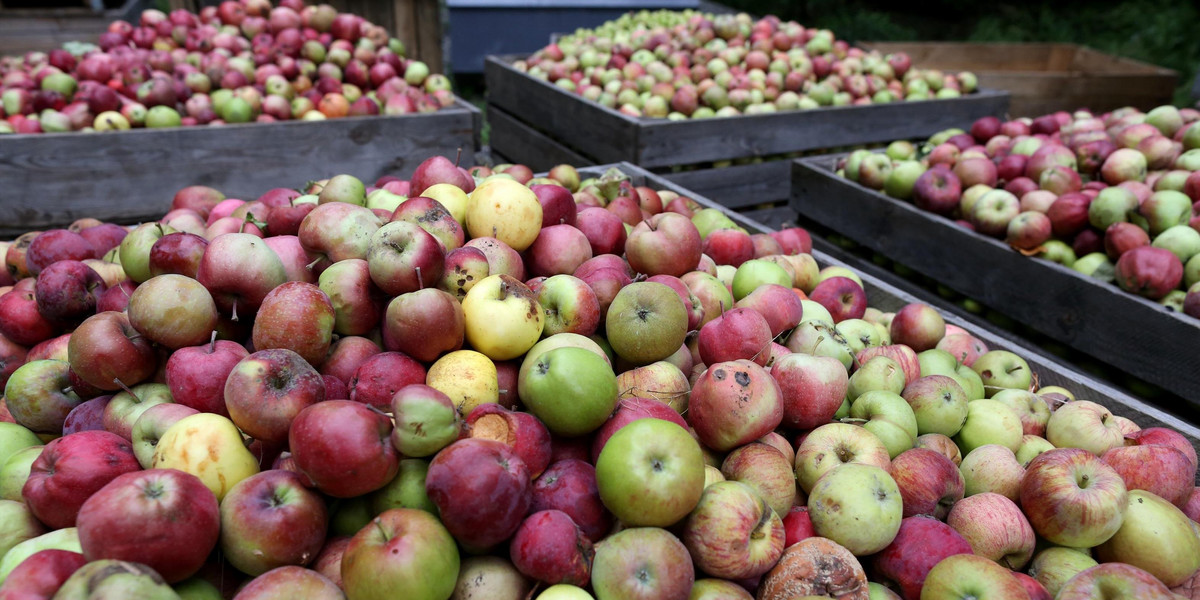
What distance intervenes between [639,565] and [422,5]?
20.6 ft

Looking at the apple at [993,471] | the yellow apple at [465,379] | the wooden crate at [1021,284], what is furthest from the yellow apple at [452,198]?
the wooden crate at [1021,284]

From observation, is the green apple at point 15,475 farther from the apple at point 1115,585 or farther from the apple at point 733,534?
the apple at point 1115,585

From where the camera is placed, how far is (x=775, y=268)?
251 cm

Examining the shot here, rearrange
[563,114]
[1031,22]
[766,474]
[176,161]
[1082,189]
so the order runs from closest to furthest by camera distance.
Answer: [766,474], [1082,189], [176,161], [563,114], [1031,22]

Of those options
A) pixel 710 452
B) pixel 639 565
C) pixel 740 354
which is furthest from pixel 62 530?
pixel 740 354

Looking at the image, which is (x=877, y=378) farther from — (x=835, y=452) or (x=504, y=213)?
(x=504, y=213)

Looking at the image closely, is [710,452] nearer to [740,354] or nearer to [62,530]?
[740,354]

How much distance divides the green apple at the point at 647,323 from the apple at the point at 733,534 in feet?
1.58

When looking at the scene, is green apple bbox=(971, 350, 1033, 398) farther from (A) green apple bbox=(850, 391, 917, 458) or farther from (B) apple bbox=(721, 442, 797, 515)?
(B) apple bbox=(721, 442, 797, 515)

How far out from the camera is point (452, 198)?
94.8 inches

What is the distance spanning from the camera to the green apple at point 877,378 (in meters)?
2.09

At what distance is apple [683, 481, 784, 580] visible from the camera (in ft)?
4.77

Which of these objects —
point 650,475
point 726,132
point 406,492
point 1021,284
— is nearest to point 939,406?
point 650,475

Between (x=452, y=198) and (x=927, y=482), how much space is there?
1.70 metres
